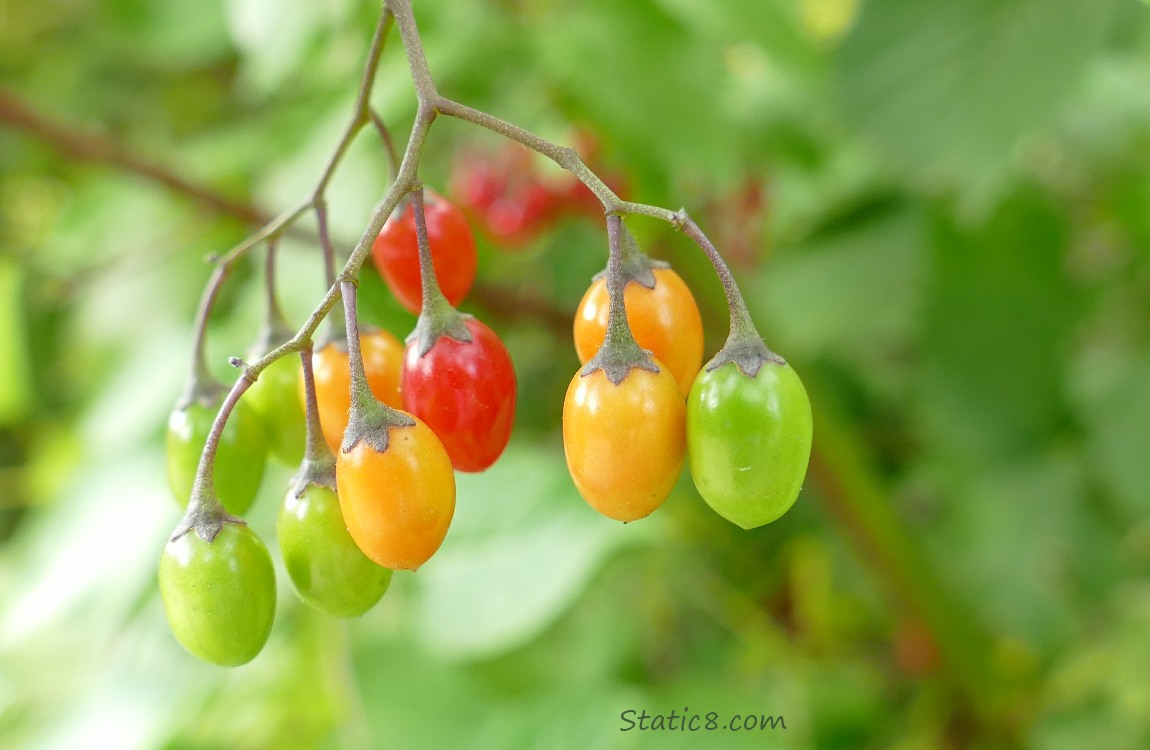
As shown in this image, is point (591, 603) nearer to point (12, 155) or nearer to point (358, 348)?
point (358, 348)

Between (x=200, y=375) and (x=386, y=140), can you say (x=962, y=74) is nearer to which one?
(x=386, y=140)

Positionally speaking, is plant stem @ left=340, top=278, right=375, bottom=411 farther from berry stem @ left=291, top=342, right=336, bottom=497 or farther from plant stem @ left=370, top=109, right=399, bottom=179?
plant stem @ left=370, top=109, right=399, bottom=179

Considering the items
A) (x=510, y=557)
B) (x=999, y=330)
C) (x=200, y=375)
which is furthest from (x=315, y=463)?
(x=999, y=330)

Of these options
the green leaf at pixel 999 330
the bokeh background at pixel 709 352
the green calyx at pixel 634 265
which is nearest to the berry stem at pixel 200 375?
the green calyx at pixel 634 265

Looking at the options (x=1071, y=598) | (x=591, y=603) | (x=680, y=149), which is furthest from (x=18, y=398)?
(x=1071, y=598)

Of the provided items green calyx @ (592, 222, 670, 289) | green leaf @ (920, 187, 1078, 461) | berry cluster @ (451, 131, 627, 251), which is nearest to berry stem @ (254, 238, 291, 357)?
green calyx @ (592, 222, 670, 289)

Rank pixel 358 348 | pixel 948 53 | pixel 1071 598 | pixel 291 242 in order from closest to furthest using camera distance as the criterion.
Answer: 1. pixel 358 348
2. pixel 291 242
3. pixel 948 53
4. pixel 1071 598
